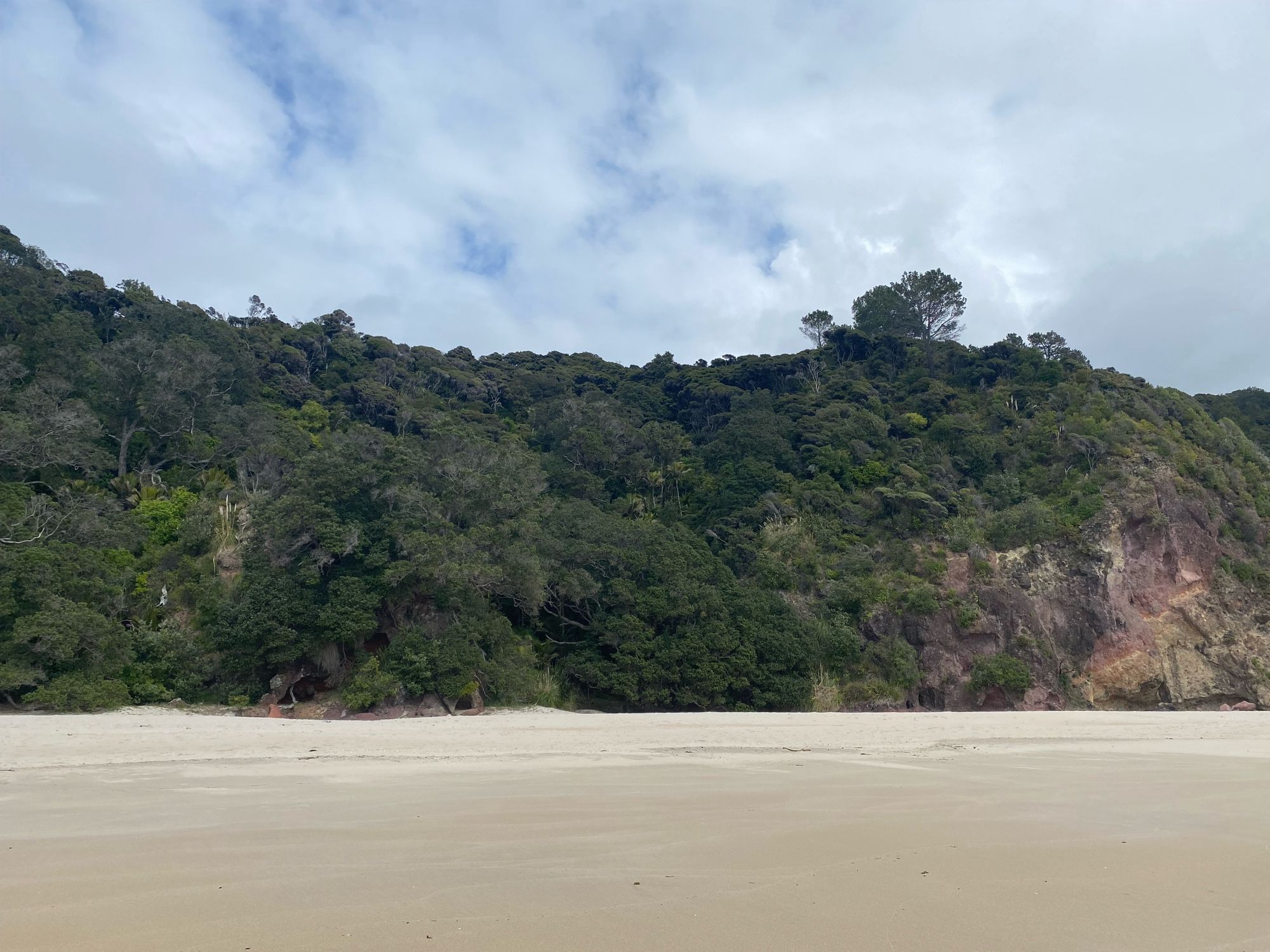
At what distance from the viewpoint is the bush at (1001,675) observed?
23.3 m

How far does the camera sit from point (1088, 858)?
476 cm

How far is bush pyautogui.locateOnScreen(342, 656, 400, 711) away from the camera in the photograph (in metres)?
18.2

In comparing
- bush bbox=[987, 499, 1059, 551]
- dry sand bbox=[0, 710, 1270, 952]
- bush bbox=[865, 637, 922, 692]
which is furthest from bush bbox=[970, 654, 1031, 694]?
dry sand bbox=[0, 710, 1270, 952]

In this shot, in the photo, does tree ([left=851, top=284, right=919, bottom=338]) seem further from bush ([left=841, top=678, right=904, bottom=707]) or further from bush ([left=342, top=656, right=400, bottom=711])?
bush ([left=342, top=656, right=400, bottom=711])

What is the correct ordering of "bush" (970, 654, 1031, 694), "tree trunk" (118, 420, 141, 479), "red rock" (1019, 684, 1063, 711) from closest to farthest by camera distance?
"bush" (970, 654, 1031, 694), "red rock" (1019, 684, 1063, 711), "tree trunk" (118, 420, 141, 479)

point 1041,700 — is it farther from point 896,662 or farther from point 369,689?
point 369,689

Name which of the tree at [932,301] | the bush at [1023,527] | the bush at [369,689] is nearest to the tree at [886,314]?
A: the tree at [932,301]

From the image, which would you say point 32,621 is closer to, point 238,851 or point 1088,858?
point 238,851

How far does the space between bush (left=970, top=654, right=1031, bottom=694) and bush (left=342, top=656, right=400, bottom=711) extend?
17.4 meters

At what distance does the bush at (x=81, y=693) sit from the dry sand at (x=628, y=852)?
22.3 ft

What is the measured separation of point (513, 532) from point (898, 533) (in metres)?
15.8

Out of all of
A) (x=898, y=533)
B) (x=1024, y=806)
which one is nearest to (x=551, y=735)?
(x=1024, y=806)

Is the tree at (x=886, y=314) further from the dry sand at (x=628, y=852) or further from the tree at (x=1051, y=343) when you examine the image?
the dry sand at (x=628, y=852)

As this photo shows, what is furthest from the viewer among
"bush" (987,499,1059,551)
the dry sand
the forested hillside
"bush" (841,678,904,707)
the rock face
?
"bush" (987,499,1059,551)
